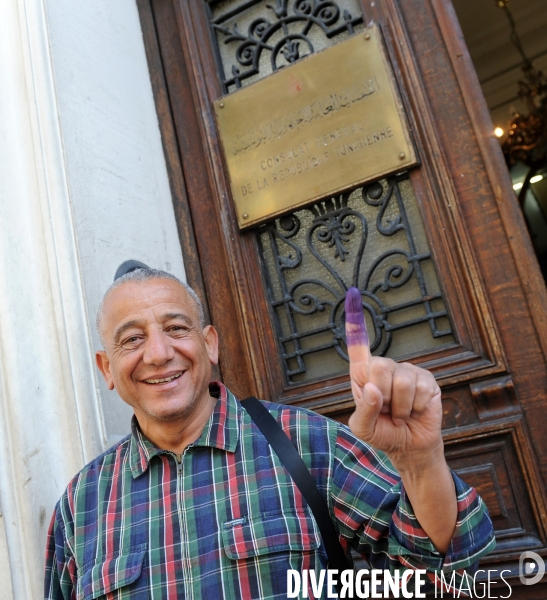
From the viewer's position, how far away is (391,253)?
5.68 feet

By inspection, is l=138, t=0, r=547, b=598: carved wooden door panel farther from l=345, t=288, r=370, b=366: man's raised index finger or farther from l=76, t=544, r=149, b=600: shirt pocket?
l=345, t=288, r=370, b=366: man's raised index finger

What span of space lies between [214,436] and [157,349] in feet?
0.71

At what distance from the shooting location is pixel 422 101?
1.71 meters

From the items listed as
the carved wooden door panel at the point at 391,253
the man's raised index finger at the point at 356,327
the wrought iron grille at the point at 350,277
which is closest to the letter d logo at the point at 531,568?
the carved wooden door panel at the point at 391,253

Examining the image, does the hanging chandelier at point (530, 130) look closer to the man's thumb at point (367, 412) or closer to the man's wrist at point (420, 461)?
the man's wrist at point (420, 461)

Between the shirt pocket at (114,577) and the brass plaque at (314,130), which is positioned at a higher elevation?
the brass plaque at (314,130)

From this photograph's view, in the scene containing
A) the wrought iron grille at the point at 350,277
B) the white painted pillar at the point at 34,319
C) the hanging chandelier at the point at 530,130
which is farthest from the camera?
the hanging chandelier at the point at 530,130

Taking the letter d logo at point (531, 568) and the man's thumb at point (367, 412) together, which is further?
the letter d logo at point (531, 568)

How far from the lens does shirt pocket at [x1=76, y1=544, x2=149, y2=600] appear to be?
106 cm

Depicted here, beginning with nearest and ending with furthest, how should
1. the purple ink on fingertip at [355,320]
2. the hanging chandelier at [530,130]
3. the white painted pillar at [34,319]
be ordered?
the purple ink on fingertip at [355,320]
the white painted pillar at [34,319]
the hanging chandelier at [530,130]

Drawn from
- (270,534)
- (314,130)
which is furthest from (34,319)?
(314,130)

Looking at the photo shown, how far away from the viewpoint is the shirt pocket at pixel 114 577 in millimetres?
1063

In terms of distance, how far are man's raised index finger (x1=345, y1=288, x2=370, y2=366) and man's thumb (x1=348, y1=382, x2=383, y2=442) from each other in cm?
Answer: 4

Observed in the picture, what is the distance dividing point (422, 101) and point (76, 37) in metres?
1.12
